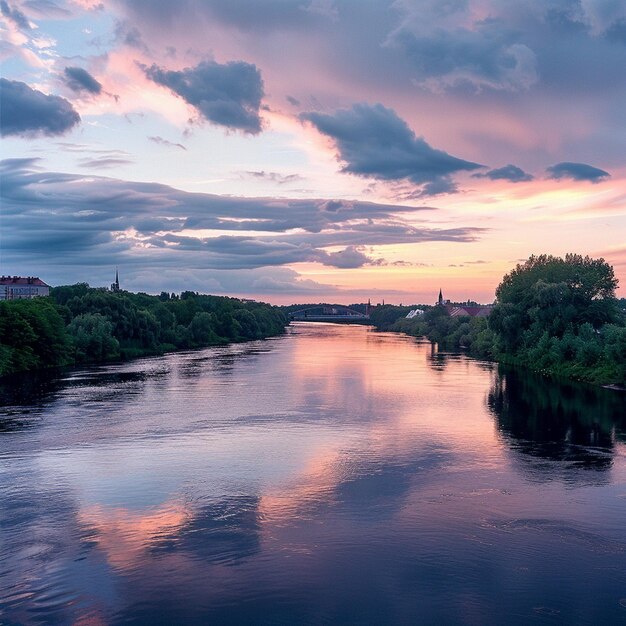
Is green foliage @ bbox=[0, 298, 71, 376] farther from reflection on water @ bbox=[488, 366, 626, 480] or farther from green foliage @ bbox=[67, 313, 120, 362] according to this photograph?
reflection on water @ bbox=[488, 366, 626, 480]

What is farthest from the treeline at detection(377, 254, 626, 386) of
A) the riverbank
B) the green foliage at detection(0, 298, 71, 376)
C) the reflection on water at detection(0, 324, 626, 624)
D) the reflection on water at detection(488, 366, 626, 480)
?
the green foliage at detection(0, 298, 71, 376)

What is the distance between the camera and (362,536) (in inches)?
790

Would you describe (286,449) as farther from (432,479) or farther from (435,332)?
(435,332)

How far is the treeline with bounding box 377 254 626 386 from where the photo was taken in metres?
59.2

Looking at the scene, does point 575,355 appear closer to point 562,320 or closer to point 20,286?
point 562,320

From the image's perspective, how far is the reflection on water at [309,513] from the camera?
16094 millimetres

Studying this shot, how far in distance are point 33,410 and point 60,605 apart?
90.4 feet

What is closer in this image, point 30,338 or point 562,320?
point 30,338

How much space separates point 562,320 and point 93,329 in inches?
2017

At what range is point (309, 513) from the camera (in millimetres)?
22000

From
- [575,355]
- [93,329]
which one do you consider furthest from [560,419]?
[93,329]

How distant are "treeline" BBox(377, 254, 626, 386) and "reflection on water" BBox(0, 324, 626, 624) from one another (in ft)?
50.6

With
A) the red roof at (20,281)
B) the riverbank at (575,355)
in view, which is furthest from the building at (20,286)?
the riverbank at (575,355)

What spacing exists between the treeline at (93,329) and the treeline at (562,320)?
4470cm
